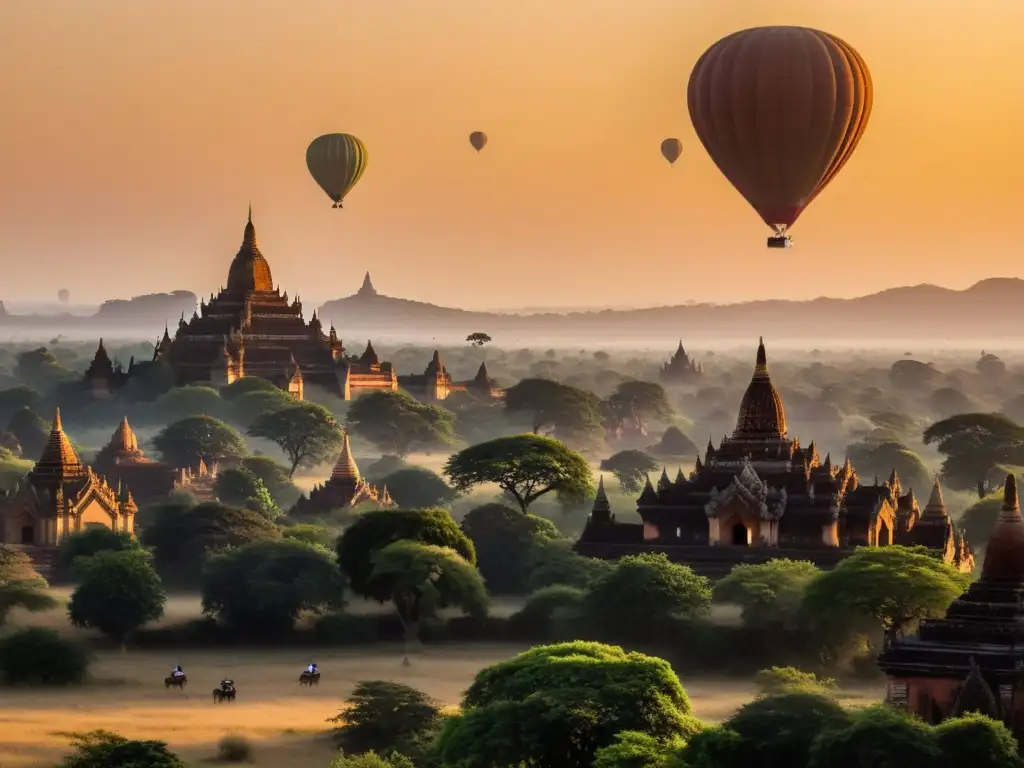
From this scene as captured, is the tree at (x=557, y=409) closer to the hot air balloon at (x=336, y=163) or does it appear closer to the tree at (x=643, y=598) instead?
the hot air balloon at (x=336, y=163)

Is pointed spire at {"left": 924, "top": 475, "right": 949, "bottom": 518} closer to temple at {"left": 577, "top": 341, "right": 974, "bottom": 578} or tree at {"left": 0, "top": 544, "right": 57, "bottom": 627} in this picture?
temple at {"left": 577, "top": 341, "right": 974, "bottom": 578}

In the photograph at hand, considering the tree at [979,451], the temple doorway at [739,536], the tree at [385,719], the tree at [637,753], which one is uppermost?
the tree at [979,451]

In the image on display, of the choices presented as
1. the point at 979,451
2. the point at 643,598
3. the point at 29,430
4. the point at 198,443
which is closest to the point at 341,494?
the point at 198,443

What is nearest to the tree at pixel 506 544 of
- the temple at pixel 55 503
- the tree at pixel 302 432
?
the temple at pixel 55 503

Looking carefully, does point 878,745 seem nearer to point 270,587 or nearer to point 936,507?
point 270,587

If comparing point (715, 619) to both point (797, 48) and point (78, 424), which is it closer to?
point (797, 48)

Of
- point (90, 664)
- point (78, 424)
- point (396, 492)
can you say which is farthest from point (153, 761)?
point (78, 424)
